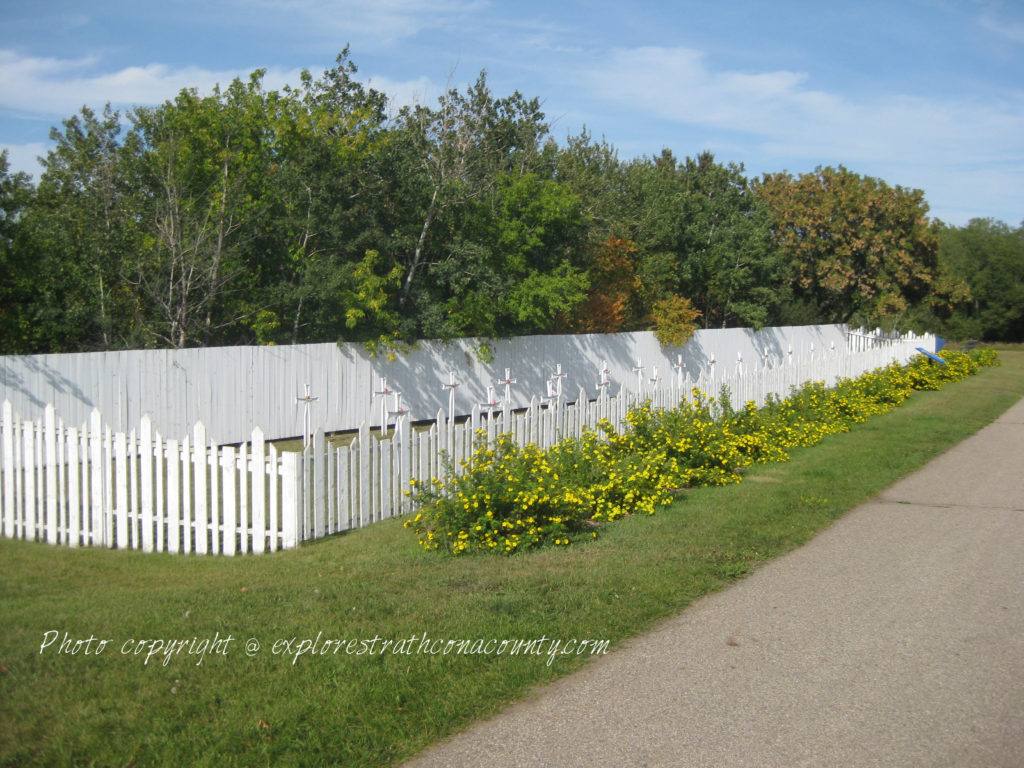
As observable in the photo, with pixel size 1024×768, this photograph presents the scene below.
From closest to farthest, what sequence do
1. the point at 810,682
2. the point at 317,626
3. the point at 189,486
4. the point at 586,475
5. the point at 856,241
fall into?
the point at 810,682 < the point at 317,626 < the point at 189,486 < the point at 586,475 < the point at 856,241

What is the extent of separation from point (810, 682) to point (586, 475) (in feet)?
15.4

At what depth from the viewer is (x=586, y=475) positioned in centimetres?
934

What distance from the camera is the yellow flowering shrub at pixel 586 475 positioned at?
25.2 feet

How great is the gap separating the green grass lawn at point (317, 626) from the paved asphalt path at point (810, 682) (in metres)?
0.25

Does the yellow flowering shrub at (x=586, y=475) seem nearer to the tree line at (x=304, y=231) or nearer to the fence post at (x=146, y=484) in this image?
the fence post at (x=146, y=484)

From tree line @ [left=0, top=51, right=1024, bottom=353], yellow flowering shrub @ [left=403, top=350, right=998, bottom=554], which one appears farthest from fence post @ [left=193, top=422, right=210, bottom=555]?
tree line @ [left=0, top=51, right=1024, bottom=353]

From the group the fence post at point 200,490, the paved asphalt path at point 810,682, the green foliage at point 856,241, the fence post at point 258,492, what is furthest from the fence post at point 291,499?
the green foliage at point 856,241

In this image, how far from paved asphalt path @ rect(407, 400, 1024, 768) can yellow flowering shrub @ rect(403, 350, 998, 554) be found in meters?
1.99

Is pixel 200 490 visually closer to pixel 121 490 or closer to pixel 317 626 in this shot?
pixel 121 490

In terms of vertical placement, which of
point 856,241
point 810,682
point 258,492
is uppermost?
point 856,241

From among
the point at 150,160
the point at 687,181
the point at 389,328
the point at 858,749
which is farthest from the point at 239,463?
the point at 687,181

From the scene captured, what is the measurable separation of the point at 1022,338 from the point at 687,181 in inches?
1455

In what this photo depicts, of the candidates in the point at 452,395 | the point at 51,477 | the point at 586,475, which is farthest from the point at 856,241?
the point at 51,477

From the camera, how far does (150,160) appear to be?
65.4 feet
